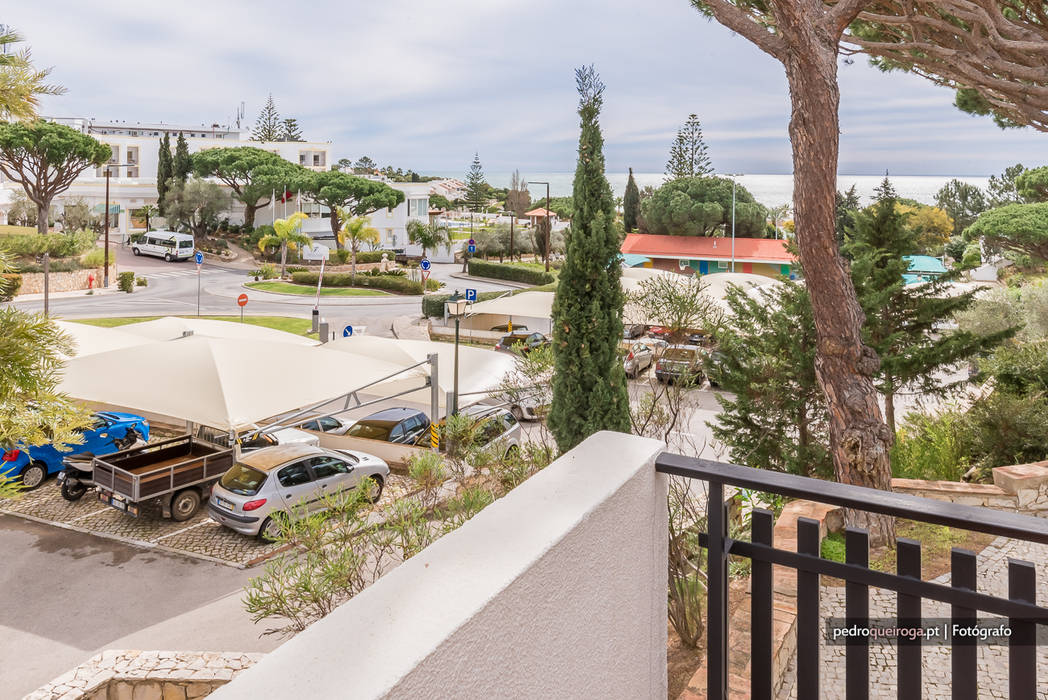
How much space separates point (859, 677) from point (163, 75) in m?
107

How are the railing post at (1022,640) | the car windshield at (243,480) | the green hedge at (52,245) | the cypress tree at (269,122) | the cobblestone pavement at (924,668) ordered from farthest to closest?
the cypress tree at (269,122) < the green hedge at (52,245) < the car windshield at (243,480) < the cobblestone pavement at (924,668) < the railing post at (1022,640)

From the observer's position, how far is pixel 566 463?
5.16 feet

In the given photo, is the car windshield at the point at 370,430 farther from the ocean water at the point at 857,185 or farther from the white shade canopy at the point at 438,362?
the ocean water at the point at 857,185

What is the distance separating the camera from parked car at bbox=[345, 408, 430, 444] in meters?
11.7

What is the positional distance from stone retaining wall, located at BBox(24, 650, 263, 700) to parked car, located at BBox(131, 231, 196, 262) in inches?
1618

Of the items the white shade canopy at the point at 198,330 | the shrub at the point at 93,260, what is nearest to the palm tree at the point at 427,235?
the shrub at the point at 93,260

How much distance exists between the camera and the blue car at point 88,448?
9.99 m

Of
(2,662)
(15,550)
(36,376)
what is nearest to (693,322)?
(36,376)

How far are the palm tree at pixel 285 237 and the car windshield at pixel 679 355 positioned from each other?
1278 inches

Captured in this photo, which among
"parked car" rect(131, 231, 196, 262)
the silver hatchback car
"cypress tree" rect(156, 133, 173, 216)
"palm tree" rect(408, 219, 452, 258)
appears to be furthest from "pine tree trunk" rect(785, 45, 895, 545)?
"cypress tree" rect(156, 133, 173, 216)

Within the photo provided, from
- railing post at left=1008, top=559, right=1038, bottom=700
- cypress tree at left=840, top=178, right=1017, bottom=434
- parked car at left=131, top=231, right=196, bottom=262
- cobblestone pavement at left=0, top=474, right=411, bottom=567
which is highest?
parked car at left=131, top=231, right=196, bottom=262

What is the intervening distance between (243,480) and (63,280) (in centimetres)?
2902

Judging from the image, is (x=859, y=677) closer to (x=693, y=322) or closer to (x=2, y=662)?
(x=693, y=322)

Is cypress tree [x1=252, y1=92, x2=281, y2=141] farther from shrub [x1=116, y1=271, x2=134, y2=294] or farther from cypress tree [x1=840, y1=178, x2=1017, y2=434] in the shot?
cypress tree [x1=840, y1=178, x2=1017, y2=434]
